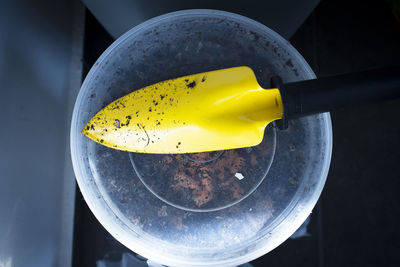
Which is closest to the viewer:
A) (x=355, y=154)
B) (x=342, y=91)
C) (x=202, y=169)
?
(x=342, y=91)

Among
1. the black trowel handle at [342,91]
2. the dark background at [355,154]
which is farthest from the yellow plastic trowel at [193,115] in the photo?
the dark background at [355,154]

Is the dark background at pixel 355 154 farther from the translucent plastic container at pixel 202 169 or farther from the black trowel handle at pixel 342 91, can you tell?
the black trowel handle at pixel 342 91

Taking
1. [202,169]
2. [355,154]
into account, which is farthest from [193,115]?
[355,154]

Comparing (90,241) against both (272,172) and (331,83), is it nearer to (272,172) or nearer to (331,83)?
(272,172)

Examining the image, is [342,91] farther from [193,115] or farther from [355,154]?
[355,154]

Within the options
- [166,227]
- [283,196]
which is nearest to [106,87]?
[166,227]
